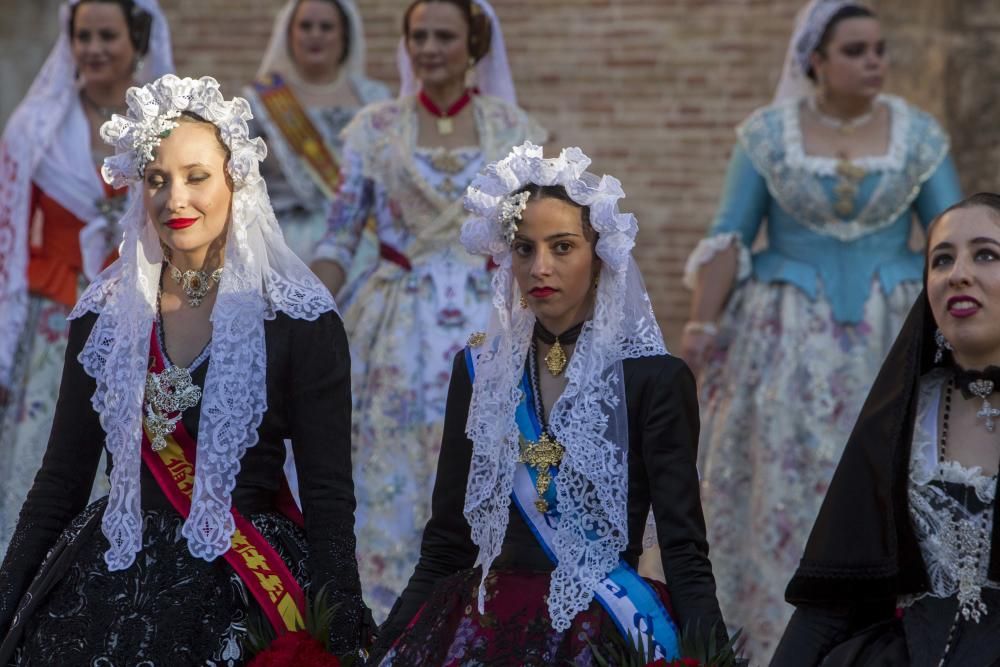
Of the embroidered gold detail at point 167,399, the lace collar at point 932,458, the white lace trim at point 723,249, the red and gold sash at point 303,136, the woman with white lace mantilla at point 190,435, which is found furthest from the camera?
the red and gold sash at point 303,136

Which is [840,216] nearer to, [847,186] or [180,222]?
[847,186]

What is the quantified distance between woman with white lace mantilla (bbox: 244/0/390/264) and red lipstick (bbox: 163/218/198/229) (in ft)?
11.5

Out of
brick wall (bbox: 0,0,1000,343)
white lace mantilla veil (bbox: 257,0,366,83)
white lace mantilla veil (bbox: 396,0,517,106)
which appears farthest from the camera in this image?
brick wall (bbox: 0,0,1000,343)

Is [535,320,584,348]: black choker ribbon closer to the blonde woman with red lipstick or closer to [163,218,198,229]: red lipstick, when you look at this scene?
[163,218,198,229]: red lipstick

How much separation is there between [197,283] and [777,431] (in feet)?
10.3

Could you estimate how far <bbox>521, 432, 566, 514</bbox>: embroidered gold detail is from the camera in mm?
4598

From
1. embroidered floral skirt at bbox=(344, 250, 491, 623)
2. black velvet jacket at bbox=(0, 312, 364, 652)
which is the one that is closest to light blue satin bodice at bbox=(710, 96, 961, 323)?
embroidered floral skirt at bbox=(344, 250, 491, 623)

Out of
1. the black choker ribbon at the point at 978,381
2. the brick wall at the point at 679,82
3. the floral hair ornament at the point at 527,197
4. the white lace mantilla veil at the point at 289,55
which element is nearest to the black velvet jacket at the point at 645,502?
the floral hair ornament at the point at 527,197

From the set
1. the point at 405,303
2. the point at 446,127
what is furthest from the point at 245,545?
the point at 446,127

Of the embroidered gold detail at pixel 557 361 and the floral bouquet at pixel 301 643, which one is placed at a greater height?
the embroidered gold detail at pixel 557 361

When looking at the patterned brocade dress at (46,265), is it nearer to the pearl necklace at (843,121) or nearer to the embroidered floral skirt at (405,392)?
the embroidered floral skirt at (405,392)

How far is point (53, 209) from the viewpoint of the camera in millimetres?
7434

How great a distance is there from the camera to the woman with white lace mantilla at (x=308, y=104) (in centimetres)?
846

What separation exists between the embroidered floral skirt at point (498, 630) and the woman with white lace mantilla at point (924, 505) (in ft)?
1.28
